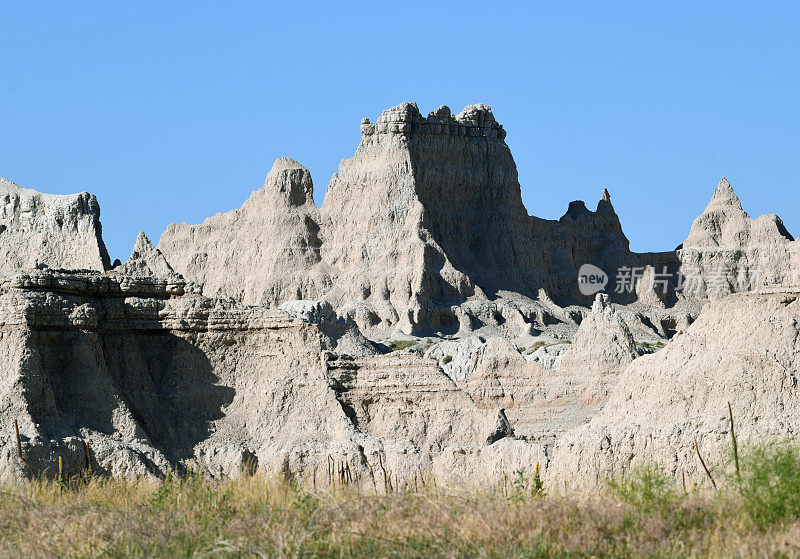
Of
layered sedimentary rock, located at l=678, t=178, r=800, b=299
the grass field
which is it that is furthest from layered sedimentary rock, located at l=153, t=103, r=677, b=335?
the grass field

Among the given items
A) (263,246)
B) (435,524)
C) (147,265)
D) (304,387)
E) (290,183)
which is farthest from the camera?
(290,183)

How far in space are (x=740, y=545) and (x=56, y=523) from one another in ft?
27.2

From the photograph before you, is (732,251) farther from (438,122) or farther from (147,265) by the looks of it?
(147,265)

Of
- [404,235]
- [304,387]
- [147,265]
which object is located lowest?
[304,387]

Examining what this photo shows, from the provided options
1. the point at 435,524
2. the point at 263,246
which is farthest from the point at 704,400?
the point at 263,246

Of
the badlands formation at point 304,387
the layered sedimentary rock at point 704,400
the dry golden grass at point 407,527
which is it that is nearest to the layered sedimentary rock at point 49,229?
the badlands formation at point 304,387

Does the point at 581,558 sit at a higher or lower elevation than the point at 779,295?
lower

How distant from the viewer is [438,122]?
119812mm

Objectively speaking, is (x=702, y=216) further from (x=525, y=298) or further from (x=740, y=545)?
(x=740, y=545)

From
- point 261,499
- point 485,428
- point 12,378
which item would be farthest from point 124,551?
point 485,428

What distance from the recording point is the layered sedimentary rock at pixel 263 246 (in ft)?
369

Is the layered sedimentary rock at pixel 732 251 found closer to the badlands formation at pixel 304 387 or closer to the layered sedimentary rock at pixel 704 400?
the badlands formation at pixel 304 387

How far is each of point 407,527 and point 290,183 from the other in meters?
102

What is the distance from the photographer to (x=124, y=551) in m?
16.8
